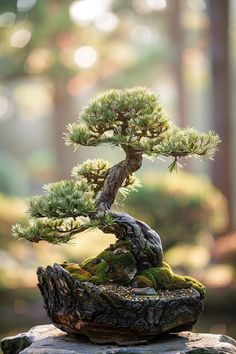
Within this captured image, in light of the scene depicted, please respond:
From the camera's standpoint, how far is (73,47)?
13.5 meters

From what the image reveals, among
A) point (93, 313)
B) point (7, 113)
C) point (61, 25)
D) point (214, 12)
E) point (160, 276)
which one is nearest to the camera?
point (93, 313)

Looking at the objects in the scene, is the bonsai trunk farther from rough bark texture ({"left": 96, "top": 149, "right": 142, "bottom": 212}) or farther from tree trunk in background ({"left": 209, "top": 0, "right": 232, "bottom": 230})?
tree trunk in background ({"left": 209, "top": 0, "right": 232, "bottom": 230})

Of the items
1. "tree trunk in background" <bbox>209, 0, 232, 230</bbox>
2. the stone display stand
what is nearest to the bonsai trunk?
the stone display stand

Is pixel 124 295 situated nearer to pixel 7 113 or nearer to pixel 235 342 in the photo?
pixel 235 342

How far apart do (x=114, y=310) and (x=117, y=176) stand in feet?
2.27

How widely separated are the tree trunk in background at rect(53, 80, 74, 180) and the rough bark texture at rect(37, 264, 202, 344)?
429 inches

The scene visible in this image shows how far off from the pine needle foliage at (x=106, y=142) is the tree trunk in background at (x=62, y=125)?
1055 cm

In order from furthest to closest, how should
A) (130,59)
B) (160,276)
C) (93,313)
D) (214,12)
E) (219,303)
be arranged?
(130,59) < (214,12) < (219,303) < (160,276) < (93,313)

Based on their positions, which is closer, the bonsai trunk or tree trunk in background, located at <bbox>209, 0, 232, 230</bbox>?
the bonsai trunk

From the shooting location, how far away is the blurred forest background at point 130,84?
856 cm

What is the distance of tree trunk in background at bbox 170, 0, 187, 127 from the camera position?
50.0 ft

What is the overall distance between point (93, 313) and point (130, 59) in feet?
39.7

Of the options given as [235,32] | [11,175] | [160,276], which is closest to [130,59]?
[11,175]

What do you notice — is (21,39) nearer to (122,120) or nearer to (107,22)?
(107,22)
